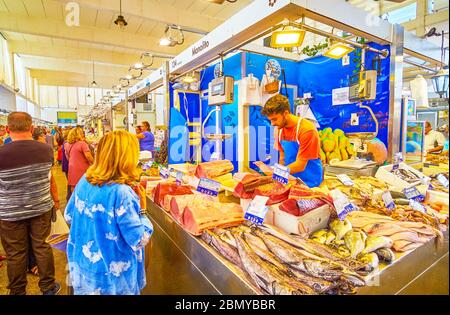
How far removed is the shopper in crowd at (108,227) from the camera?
4.79 feet

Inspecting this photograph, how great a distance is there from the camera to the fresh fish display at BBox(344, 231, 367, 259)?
155cm

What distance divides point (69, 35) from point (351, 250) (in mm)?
9124

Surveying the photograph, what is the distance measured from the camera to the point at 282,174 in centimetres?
206

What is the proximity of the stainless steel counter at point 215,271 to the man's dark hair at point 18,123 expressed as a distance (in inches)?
59.0

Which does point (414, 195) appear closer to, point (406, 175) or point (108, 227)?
point (406, 175)

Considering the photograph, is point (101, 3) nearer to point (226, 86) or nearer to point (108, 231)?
point (226, 86)

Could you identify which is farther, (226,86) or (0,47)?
(0,47)

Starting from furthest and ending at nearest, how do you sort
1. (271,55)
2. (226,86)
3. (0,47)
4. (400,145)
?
A: (0,47), (271,55), (400,145), (226,86)

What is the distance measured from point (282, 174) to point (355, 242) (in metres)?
0.68

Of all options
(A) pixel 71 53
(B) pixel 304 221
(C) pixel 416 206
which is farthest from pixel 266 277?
(A) pixel 71 53

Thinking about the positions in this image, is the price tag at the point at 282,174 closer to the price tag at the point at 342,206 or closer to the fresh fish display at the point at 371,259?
the price tag at the point at 342,206

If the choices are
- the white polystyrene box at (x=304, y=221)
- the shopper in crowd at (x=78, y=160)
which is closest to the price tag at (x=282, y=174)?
the white polystyrene box at (x=304, y=221)

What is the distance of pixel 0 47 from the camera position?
356 inches

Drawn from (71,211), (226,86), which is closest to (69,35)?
(226,86)
